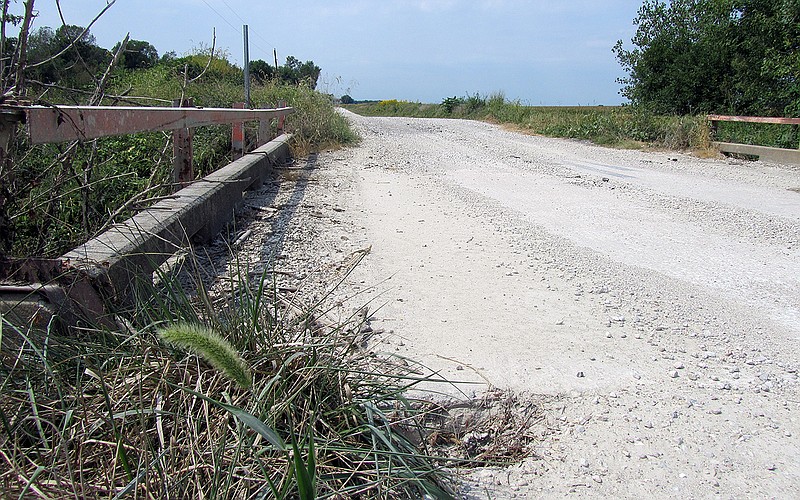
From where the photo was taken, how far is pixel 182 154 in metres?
4.99

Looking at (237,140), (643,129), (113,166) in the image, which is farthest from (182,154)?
(643,129)

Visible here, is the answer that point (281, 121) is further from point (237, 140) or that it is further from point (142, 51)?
point (142, 51)

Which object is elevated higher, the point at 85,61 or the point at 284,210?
the point at 85,61

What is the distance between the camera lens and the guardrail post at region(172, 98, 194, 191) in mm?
4898

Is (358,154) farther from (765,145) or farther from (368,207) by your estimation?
(765,145)

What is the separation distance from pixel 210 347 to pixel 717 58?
1887 cm

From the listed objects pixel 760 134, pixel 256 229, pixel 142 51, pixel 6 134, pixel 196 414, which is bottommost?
pixel 256 229

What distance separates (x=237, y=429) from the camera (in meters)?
1.69

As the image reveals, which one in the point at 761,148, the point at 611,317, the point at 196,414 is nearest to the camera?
the point at 196,414

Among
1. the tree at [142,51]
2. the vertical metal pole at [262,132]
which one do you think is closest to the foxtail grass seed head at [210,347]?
the tree at [142,51]

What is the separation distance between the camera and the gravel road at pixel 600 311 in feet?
7.56

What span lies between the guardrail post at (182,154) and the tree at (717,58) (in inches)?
556

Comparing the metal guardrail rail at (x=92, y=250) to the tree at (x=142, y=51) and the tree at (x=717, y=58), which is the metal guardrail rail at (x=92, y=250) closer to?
the tree at (x=142, y=51)

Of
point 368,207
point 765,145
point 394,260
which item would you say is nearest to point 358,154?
point 368,207
